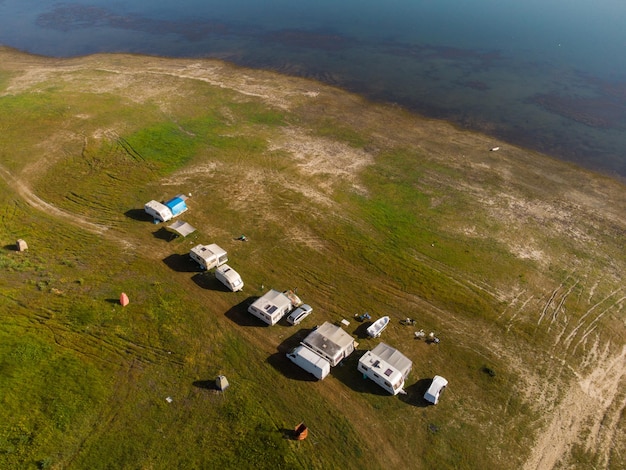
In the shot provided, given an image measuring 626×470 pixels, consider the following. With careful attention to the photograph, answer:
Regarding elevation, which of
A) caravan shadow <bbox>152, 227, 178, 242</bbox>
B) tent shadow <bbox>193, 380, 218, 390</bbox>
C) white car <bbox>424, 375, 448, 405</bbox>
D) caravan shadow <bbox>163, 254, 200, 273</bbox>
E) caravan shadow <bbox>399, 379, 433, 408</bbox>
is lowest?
tent shadow <bbox>193, 380, 218, 390</bbox>

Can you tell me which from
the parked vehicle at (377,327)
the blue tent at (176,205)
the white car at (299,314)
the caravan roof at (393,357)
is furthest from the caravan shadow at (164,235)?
the caravan roof at (393,357)

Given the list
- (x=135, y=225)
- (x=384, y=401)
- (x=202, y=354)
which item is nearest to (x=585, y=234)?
(x=384, y=401)

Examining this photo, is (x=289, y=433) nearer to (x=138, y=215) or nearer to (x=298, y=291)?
(x=298, y=291)

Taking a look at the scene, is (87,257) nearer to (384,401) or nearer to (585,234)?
(384,401)

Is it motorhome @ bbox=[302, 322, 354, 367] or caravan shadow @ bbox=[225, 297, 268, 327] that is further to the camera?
caravan shadow @ bbox=[225, 297, 268, 327]

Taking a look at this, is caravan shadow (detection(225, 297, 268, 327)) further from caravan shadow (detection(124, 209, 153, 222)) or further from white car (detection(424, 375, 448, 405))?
caravan shadow (detection(124, 209, 153, 222))

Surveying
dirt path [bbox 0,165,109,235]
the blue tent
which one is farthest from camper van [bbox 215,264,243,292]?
dirt path [bbox 0,165,109,235]
